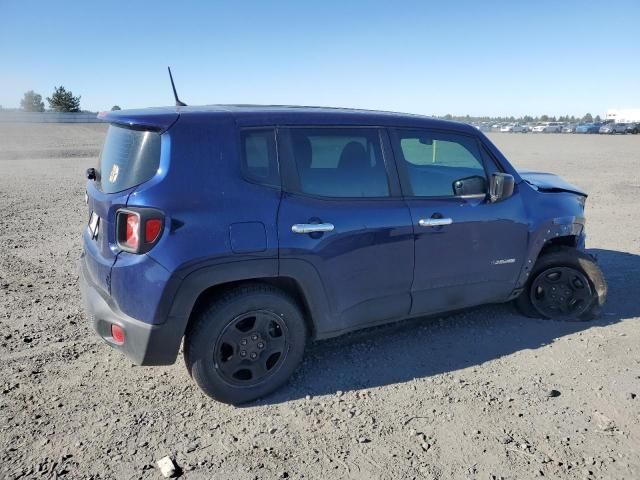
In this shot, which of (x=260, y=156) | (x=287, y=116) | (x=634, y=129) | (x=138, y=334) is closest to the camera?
(x=138, y=334)

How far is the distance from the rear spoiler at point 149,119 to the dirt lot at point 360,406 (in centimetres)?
174

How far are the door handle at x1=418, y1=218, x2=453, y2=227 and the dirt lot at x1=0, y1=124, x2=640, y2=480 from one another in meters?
1.05

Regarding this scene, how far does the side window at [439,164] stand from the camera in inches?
149

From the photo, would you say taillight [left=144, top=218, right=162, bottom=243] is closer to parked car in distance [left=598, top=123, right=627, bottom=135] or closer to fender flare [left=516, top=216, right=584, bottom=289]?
fender flare [left=516, top=216, right=584, bottom=289]

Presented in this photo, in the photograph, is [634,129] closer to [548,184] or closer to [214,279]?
[548,184]

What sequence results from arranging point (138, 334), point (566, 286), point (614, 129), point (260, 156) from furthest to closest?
point (614, 129)
point (566, 286)
point (260, 156)
point (138, 334)

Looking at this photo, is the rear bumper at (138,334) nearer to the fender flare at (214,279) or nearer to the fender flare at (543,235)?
the fender flare at (214,279)

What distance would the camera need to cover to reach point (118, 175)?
124 inches

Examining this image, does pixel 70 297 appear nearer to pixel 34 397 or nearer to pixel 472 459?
pixel 34 397

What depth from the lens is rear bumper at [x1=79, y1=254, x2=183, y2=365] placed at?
2.97m

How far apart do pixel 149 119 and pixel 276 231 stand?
1016mm

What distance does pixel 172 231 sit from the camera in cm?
289

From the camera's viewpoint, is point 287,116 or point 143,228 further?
point 287,116

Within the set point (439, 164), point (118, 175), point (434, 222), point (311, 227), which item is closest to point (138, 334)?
point (118, 175)
